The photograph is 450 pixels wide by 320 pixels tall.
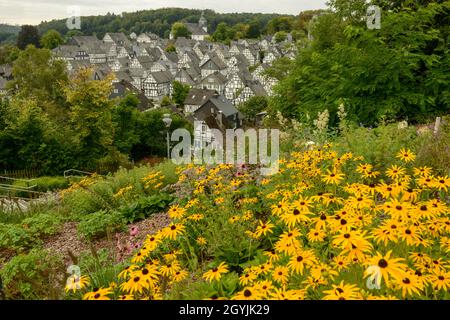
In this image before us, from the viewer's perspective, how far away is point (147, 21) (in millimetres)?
158000

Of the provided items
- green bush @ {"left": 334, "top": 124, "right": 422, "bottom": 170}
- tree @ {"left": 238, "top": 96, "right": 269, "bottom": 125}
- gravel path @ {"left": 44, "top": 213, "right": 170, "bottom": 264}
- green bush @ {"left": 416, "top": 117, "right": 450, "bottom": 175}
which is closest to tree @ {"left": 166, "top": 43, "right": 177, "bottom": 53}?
tree @ {"left": 238, "top": 96, "right": 269, "bottom": 125}

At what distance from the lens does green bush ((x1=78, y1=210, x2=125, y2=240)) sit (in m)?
6.51

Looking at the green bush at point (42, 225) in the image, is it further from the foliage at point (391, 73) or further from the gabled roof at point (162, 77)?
the gabled roof at point (162, 77)

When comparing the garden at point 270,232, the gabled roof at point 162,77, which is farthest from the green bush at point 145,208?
the gabled roof at point 162,77

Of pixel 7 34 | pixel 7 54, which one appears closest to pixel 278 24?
pixel 7 54

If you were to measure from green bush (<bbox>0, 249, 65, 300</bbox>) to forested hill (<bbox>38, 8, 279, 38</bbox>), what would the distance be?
14903cm

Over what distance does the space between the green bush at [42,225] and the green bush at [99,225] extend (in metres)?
0.66

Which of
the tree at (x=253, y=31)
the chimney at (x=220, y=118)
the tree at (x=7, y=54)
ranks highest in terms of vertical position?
the tree at (x=253, y=31)

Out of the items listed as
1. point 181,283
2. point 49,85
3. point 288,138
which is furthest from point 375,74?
point 49,85

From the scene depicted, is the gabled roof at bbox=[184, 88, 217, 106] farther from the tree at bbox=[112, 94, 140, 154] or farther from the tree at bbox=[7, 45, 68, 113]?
the tree at bbox=[112, 94, 140, 154]

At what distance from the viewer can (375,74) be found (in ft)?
34.0

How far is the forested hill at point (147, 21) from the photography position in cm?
15240

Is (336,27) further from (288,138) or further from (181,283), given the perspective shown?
(181,283)
